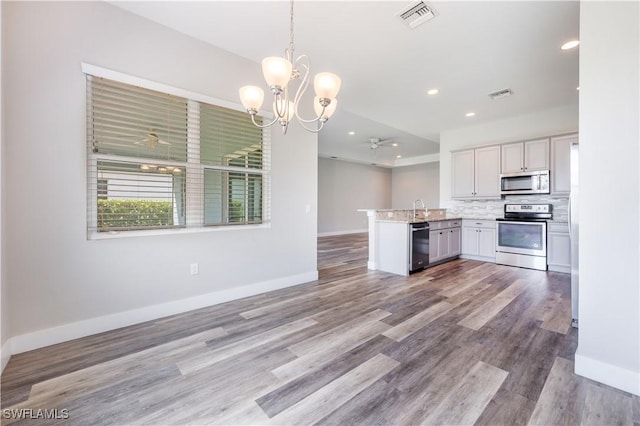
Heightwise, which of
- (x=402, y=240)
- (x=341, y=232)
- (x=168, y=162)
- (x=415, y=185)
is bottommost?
(x=341, y=232)

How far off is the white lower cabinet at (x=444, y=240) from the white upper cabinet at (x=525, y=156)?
56.6 inches

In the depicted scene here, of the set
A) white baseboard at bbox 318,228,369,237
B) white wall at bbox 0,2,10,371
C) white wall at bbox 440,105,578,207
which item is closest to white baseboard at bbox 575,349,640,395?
white wall at bbox 0,2,10,371

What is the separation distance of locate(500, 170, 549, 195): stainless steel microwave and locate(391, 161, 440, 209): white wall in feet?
18.3

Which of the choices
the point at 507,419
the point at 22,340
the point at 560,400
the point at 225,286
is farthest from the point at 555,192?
the point at 22,340

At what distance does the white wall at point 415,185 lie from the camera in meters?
10.7

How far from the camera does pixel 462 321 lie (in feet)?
8.64

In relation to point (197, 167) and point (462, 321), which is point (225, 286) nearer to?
point (197, 167)

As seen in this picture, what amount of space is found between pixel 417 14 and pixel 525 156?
12.8 ft

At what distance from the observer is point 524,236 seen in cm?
478

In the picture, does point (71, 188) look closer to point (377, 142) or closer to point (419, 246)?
point (419, 246)

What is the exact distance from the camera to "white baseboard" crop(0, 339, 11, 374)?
183 cm

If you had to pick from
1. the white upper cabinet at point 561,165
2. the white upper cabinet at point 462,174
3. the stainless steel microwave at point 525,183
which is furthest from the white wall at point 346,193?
the white upper cabinet at point 561,165

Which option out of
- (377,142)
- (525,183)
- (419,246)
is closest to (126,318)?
(419,246)

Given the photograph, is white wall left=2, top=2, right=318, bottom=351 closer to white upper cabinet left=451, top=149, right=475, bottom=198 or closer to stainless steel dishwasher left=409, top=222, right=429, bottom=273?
stainless steel dishwasher left=409, top=222, right=429, bottom=273
